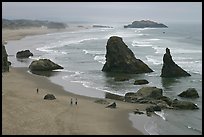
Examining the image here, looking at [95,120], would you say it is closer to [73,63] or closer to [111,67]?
[111,67]

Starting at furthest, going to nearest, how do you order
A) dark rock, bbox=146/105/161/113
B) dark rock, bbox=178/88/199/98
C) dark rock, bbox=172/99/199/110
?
dark rock, bbox=178/88/199/98 < dark rock, bbox=172/99/199/110 < dark rock, bbox=146/105/161/113

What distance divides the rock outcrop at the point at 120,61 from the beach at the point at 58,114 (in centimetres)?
1436

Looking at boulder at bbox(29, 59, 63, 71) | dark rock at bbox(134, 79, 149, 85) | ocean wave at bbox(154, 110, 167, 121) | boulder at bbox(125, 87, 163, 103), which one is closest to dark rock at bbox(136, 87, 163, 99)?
boulder at bbox(125, 87, 163, 103)

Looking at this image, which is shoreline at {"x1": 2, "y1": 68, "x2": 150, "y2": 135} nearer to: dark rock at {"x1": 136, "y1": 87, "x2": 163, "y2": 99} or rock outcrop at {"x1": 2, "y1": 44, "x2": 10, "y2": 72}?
dark rock at {"x1": 136, "y1": 87, "x2": 163, "y2": 99}

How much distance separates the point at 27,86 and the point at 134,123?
60.3ft

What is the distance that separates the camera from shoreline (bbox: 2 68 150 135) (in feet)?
95.1

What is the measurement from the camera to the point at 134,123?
31.7m

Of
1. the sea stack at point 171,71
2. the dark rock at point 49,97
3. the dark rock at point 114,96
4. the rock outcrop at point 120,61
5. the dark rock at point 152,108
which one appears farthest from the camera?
the rock outcrop at point 120,61

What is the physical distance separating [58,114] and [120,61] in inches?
989

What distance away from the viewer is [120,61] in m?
57.0

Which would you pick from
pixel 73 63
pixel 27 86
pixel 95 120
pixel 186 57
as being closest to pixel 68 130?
pixel 95 120

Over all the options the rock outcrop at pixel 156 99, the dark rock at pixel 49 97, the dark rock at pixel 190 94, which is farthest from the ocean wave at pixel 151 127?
the dark rock at pixel 49 97

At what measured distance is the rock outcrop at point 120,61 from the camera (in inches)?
2219

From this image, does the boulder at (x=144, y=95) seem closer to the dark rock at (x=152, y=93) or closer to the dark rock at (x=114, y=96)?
the dark rock at (x=152, y=93)
